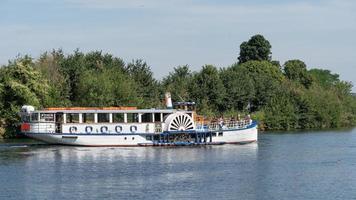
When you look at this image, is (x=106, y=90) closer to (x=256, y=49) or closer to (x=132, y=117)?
(x=132, y=117)

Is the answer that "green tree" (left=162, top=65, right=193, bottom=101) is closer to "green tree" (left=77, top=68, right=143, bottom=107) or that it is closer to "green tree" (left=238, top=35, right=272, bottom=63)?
"green tree" (left=77, top=68, right=143, bottom=107)

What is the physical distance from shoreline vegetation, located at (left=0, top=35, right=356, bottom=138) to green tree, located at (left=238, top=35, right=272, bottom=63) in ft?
39.1

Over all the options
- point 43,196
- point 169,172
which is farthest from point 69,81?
point 43,196

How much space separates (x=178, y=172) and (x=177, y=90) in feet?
215

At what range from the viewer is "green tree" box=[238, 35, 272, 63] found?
178 m

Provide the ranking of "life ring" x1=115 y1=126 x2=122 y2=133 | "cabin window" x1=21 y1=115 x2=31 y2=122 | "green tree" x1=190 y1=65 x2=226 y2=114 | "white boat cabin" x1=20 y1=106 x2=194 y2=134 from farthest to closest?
"green tree" x1=190 y1=65 x2=226 y2=114 → "life ring" x1=115 y1=126 x2=122 y2=133 → "cabin window" x1=21 y1=115 x2=31 y2=122 → "white boat cabin" x1=20 y1=106 x2=194 y2=134

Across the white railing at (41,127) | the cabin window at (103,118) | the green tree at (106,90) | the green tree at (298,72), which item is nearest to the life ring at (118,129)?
the cabin window at (103,118)

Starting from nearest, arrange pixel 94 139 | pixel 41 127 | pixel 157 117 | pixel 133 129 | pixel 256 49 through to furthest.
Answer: pixel 41 127, pixel 94 139, pixel 133 129, pixel 157 117, pixel 256 49

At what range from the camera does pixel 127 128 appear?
277ft

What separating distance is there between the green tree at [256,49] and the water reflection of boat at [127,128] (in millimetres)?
90507

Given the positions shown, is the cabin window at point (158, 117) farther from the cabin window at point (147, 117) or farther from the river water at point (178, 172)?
the river water at point (178, 172)

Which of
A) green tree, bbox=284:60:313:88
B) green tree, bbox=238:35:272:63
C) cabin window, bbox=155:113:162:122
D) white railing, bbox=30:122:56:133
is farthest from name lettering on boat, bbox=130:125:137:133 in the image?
green tree, bbox=238:35:272:63

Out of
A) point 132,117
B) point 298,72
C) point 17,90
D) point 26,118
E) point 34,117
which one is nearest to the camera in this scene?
point 34,117

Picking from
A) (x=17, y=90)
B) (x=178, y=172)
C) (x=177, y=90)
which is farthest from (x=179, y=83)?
(x=178, y=172)
